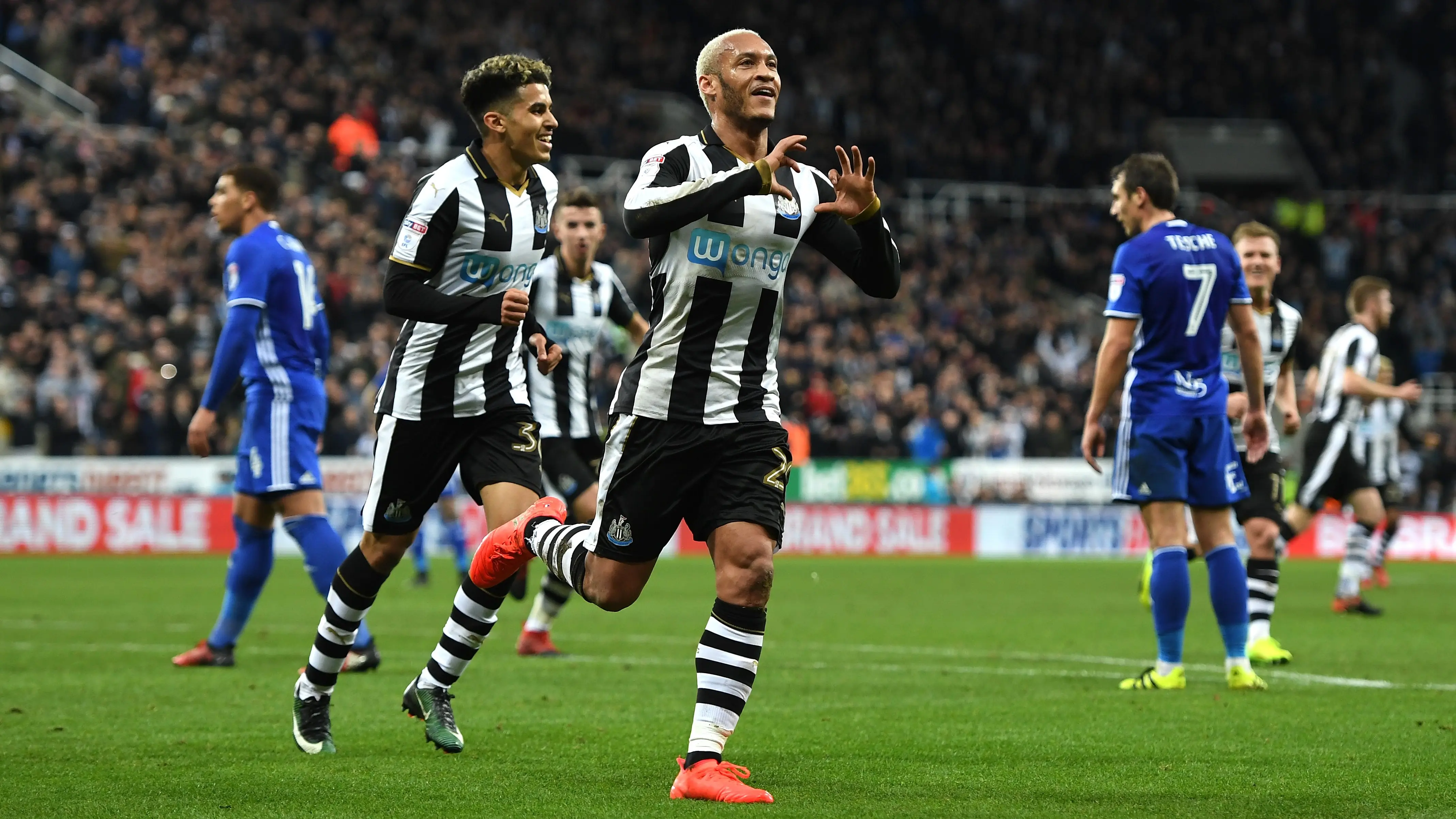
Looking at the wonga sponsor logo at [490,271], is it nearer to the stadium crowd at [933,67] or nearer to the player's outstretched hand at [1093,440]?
the player's outstretched hand at [1093,440]

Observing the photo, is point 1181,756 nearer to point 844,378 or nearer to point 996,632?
point 996,632

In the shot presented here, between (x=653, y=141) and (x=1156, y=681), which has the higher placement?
(x=653, y=141)

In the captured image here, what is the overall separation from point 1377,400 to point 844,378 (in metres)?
14.5

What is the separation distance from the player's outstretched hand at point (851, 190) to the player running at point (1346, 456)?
9215 mm

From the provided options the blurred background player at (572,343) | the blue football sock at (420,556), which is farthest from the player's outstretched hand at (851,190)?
the blue football sock at (420,556)

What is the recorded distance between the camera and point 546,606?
10102 millimetres

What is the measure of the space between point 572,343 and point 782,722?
3.75 m

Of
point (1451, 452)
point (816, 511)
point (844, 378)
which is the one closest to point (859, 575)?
point (816, 511)

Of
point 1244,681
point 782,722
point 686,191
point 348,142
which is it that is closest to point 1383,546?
point 1244,681

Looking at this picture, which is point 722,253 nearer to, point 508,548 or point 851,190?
point 851,190

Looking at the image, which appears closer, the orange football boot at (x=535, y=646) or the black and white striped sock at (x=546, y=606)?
the black and white striped sock at (x=546, y=606)

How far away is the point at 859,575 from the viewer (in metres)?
19.6

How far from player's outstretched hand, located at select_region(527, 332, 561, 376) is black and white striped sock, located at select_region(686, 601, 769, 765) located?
48.3 inches

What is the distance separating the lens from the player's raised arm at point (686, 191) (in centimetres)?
502
